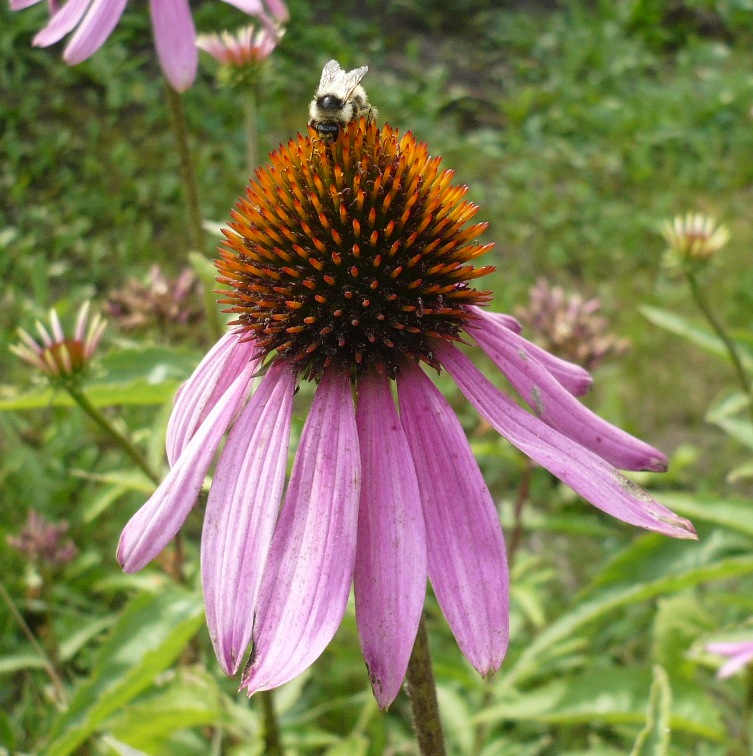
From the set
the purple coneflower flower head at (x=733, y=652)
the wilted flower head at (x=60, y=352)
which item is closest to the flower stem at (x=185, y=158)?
the wilted flower head at (x=60, y=352)

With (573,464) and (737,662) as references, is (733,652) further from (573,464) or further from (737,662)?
(573,464)

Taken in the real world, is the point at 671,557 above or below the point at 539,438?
below

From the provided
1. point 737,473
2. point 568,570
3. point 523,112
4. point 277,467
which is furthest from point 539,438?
point 523,112

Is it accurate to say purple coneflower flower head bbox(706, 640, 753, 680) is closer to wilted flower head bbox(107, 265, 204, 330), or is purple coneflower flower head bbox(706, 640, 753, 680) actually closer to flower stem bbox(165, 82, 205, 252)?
flower stem bbox(165, 82, 205, 252)

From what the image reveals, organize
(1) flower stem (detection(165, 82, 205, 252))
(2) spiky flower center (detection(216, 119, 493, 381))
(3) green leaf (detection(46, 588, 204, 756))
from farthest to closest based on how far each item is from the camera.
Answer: (1) flower stem (detection(165, 82, 205, 252))
(3) green leaf (detection(46, 588, 204, 756))
(2) spiky flower center (detection(216, 119, 493, 381))

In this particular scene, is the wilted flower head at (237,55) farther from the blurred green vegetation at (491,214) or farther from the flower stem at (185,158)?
the flower stem at (185,158)

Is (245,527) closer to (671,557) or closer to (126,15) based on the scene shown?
(671,557)

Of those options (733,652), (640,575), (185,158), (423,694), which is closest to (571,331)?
(640,575)

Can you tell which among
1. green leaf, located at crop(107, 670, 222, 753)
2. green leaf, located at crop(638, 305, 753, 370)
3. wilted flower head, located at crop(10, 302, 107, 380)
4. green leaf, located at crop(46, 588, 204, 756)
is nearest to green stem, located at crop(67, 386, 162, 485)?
wilted flower head, located at crop(10, 302, 107, 380)
